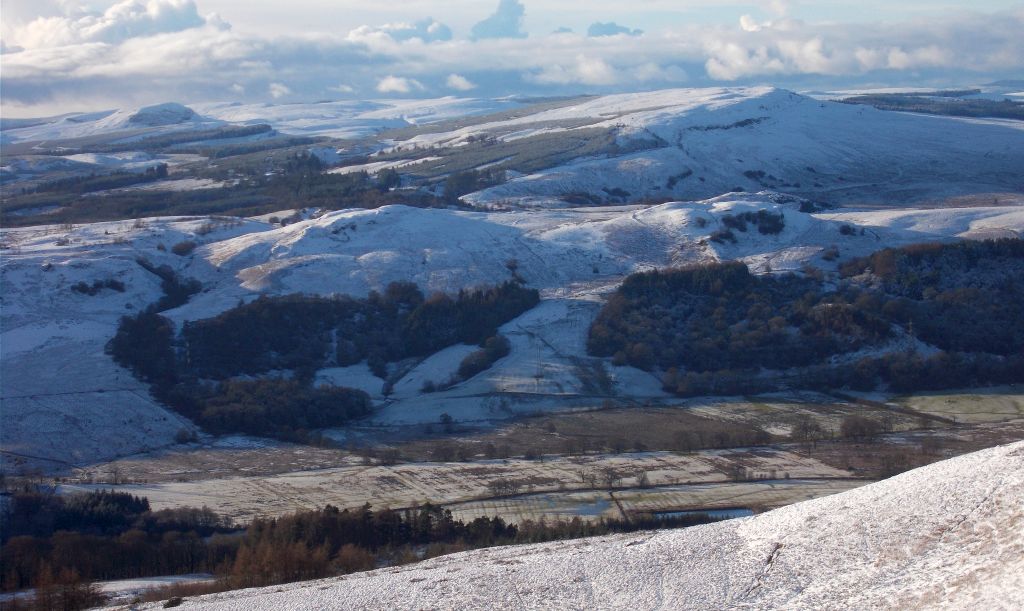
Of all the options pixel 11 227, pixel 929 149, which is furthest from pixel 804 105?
pixel 11 227

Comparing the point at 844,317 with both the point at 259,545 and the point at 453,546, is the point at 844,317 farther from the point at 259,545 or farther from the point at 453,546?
the point at 259,545

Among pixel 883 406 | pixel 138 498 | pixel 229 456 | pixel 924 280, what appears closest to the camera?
pixel 138 498

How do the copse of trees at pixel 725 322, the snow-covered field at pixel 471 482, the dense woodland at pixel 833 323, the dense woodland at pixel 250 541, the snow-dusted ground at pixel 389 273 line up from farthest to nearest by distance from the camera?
the copse of trees at pixel 725 322
the dense woodland at pixel 833 323
the snow-dusted ground at pixel 389 273
the snow-covered field at pixel 471 482
the dense woodland at pixel 250 541

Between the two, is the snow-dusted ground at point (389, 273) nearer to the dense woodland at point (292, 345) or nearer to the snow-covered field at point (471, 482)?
the dense woodland at point (292, 345)

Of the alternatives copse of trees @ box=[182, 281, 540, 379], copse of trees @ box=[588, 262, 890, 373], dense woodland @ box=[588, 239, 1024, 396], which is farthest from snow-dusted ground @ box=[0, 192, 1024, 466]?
dense woodland @ box=[588, 239, 1024, 396]

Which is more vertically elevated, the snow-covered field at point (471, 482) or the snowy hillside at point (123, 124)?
the snowy hillside at point (123, 124)

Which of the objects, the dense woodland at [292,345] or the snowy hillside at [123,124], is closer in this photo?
the dense woodland at [292,345]

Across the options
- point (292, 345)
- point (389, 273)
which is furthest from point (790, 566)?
point (389, 273)

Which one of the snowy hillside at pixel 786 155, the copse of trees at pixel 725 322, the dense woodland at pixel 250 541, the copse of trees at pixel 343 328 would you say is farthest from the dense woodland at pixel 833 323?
the snowy hillside at pixel 786 155
